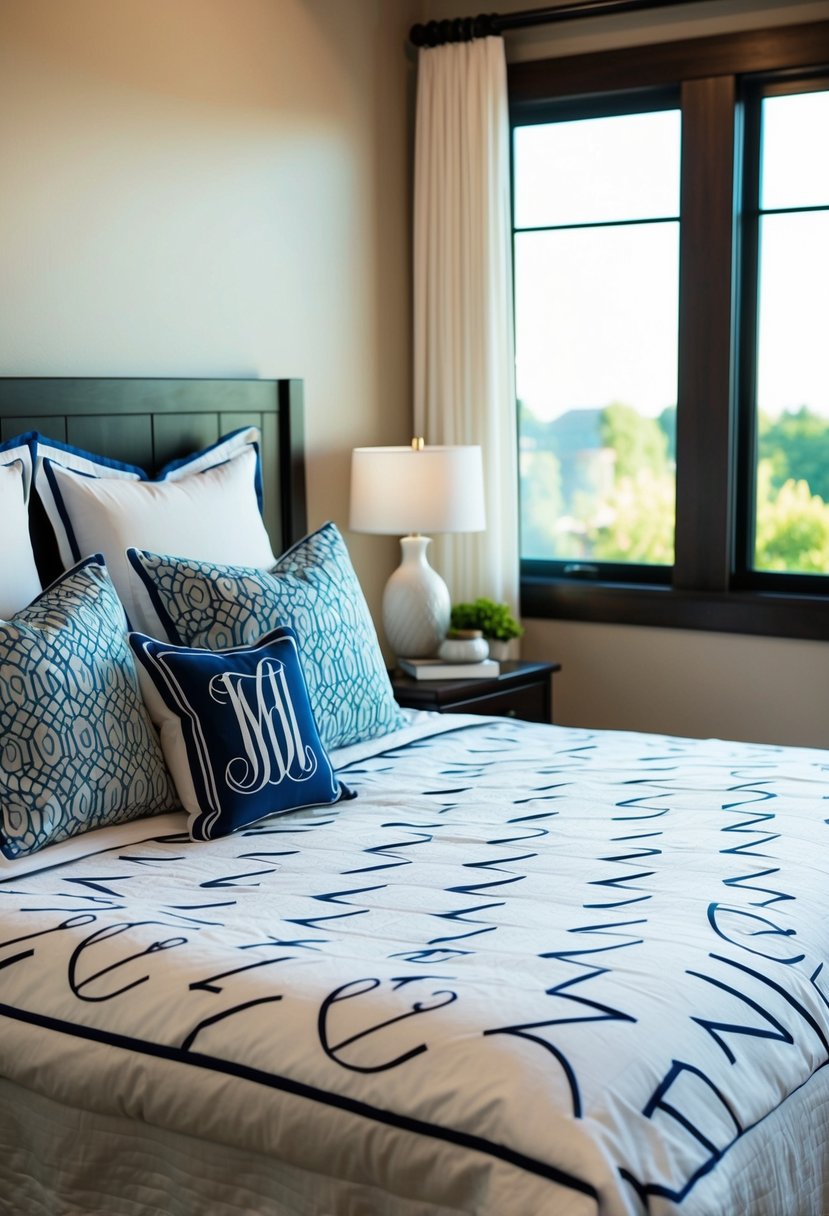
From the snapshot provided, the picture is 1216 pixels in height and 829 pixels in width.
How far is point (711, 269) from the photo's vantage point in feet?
12.7

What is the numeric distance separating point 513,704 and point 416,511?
0.59 m

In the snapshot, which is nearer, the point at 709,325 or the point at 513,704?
the point at 513,704

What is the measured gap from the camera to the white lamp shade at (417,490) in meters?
3.66

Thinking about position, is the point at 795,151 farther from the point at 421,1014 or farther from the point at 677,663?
the point at 421,1014

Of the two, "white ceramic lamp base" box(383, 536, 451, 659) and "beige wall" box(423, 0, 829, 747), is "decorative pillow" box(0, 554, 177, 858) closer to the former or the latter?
"white ceramic lamp base" box(383, 536, 451, 659)

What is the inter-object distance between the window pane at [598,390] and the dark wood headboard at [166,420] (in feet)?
3.09

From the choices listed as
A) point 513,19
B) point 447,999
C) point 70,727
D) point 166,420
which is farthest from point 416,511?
point 447,999

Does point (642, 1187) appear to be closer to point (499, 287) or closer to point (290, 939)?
point (290, 939)

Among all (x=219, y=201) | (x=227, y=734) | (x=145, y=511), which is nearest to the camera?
(x=227, y=734)

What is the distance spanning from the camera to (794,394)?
3873mm

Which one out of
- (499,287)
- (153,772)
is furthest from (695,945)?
(499,287)

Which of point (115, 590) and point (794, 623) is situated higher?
point (115, 590)

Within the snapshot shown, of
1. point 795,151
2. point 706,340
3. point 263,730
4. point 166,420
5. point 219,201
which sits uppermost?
point 795,151

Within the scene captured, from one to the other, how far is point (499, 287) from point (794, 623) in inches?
51.4
